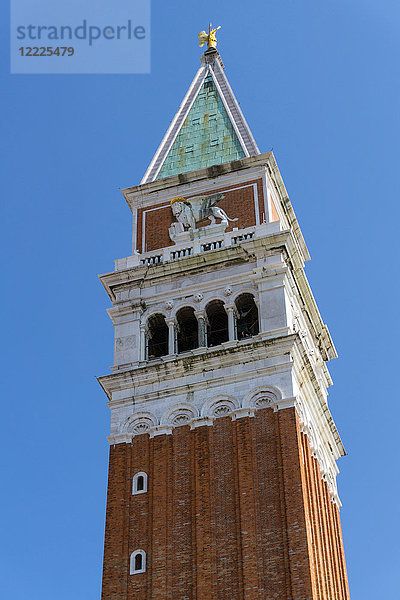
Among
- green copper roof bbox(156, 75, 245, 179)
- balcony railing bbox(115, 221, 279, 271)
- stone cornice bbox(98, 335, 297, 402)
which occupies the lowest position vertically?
stone cornice bbox(98, 335, 297, 402)

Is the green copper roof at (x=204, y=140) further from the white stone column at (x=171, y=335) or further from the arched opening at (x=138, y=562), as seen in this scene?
the arched opening at (x=138, y=562)

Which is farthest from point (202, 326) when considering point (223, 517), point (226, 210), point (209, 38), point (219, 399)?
point (209, 38)

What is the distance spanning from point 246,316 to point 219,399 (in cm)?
522

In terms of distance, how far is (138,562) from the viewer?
4562cm

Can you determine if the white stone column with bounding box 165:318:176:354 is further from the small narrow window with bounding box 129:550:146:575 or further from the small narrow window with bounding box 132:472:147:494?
the small narrow window with bounding box 129:550:146:575

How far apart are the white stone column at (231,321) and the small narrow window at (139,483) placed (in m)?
6.78

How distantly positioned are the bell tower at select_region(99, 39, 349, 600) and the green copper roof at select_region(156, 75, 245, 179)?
5.1 inches

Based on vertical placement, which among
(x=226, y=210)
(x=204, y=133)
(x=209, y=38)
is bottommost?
(x=226, y=210)

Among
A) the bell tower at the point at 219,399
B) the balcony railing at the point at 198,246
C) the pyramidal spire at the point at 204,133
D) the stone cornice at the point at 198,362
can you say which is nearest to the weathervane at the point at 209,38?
the pyramidal spire at the point at 204,133

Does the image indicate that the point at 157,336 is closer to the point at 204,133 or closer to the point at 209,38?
the point at 204,133

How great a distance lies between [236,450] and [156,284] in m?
9.92

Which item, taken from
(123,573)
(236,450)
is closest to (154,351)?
(236,450)

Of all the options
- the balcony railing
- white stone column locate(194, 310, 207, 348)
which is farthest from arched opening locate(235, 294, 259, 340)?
the balcony railing

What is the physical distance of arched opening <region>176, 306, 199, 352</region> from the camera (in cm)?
5297
